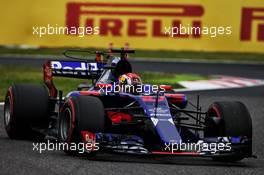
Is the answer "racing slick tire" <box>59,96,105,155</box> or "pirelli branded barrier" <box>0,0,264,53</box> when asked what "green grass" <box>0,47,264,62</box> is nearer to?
"pirelli branded barrier" <box>0,0,264,53</box>

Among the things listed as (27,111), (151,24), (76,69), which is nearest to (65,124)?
(27,111)

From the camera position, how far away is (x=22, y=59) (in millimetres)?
29547

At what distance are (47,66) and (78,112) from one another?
2.68 meters

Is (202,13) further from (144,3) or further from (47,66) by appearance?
(47,66)

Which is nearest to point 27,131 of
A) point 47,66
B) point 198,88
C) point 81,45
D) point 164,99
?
point 47,66

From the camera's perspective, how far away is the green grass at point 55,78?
2072cm

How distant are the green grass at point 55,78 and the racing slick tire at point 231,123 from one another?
868 centimetres

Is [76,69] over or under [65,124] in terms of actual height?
over
